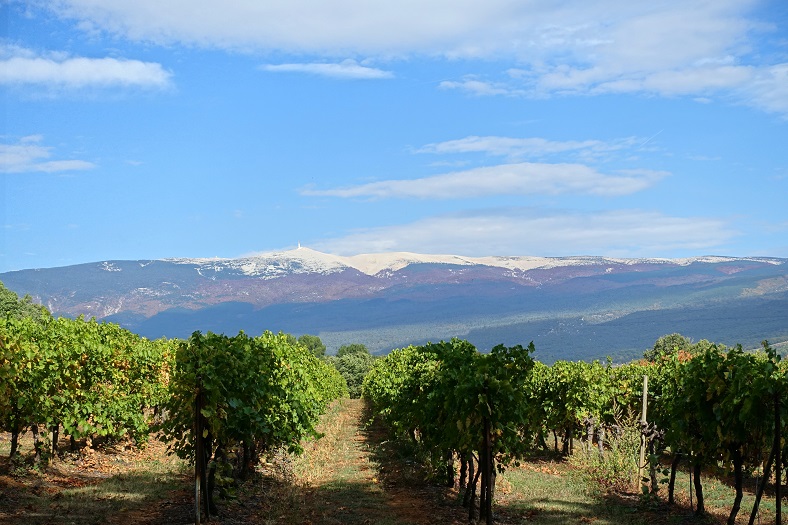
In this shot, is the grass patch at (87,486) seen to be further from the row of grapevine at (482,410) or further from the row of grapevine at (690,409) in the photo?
the row of grapevine at (690,409)

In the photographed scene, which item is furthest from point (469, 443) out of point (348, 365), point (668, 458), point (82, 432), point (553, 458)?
point (348, 365)

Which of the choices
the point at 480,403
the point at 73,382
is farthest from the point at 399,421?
the point at 480,403

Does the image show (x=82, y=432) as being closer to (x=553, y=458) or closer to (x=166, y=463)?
(x=166, y=463)

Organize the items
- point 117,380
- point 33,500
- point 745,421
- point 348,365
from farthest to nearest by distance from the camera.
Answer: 1. point 348,365
2. point 117,380
3. point 33,500
4. point 745,421

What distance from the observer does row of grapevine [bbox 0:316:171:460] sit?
58.0 ft

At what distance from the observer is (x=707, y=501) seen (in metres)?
19.0

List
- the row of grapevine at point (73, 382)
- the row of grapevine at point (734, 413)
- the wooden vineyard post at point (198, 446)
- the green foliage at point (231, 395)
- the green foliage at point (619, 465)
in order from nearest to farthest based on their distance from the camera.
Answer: the wooden vineyard post at point (198, 446)
the row of grapevine at point (734, 413)
the green foliage at point (231, 395)
the row of grapevine at point (73, 382)
the green foliage at point (619, 465)

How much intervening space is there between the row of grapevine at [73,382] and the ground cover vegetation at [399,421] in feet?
0.19

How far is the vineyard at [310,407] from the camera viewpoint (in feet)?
41.9

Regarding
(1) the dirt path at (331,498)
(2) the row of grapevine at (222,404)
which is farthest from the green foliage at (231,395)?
(1) the dirt path at (331,498)

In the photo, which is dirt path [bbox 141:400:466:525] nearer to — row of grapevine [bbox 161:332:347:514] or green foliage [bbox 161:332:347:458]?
row of grapevine [bbox 161:332:347:514]

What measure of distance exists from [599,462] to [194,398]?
13.8 metres

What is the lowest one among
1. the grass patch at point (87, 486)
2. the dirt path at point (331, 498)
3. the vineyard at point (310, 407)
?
the dirt path at point (331, 498)

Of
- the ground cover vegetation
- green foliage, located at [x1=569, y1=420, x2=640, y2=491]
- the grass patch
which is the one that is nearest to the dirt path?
the ground cover vegetation
